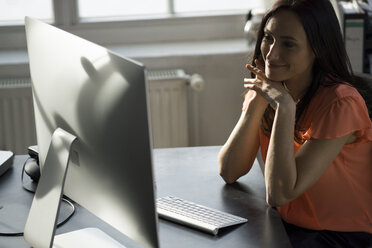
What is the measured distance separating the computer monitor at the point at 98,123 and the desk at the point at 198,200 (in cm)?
18

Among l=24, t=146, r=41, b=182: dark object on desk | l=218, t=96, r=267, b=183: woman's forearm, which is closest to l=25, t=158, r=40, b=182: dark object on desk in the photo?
l=24, t=146, r=41, b=182: dark object on desk

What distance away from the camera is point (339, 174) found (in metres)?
1.56

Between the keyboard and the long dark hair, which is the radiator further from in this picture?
the keyboard

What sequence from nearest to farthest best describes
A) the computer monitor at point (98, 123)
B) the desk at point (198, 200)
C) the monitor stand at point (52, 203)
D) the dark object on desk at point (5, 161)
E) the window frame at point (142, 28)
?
the computer monitor at point (98, 123) → the monitor stand at point (52, 203) → the desk at point (198, 200) → the dark object on desk at point (5, 161) → the window frame at point (142, 28)

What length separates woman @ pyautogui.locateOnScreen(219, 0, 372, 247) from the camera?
4.88 feet

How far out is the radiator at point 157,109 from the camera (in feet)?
9.38

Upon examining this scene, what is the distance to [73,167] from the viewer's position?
1255mm

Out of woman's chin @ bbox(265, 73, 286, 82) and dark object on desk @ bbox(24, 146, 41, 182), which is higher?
woman's chin @ bbox(265, 73, 286, 82)

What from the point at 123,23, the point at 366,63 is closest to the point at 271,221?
the point at 366,63

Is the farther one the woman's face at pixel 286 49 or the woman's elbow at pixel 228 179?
the woman's elbow at pixel 228 179

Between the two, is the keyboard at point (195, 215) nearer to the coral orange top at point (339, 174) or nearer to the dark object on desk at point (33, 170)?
the coral orange top at point (339, 174)

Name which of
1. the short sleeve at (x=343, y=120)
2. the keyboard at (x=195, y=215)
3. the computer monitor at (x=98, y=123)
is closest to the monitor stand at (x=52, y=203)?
the computer monitor at (x=98, y=123)

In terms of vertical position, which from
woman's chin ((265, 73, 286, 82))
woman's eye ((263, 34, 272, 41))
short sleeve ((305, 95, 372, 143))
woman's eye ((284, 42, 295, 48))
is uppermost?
woman's eye ((263, 34, 272, 41))

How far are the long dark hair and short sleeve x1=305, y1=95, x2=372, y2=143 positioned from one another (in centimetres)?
Answer: 8
